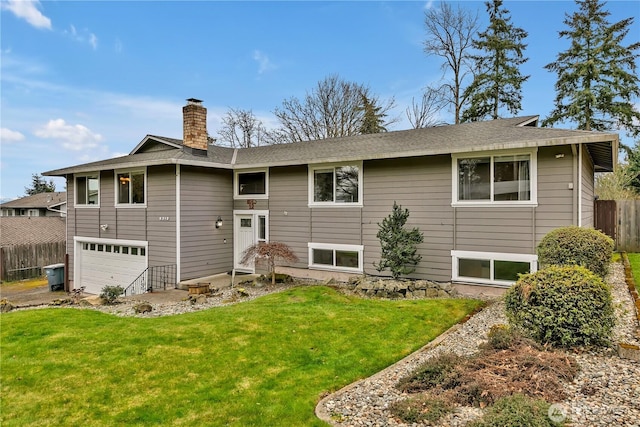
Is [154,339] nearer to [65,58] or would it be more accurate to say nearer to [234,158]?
[234,158]

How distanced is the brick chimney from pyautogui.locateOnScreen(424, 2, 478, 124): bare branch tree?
16.7 m

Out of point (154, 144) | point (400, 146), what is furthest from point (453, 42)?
point (154, 144)

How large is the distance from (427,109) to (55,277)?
23160 mm

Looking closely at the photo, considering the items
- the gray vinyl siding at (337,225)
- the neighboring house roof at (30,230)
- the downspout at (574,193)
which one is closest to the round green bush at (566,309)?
the downspout at (574,193)

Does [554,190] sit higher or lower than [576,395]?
higher

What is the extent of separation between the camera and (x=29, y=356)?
5.33 m

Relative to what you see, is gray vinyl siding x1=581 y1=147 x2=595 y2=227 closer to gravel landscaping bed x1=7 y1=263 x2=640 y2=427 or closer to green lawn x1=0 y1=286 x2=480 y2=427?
gravel landscaping bed x1=7 y1=263 x2=640 y2=427

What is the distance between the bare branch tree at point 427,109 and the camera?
24.3 m

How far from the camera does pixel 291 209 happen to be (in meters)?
12.1

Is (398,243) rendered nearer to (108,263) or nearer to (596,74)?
(108,263)

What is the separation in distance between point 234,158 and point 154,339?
9096mm

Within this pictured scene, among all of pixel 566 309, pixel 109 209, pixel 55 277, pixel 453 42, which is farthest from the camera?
pixel 453 42

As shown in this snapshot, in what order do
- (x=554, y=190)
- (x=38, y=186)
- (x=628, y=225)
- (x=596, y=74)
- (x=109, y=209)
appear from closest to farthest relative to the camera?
(x=554, y=190) → (x=109, y=209) → (x=628, y=225) → (x=596, y=74) → (x=38, y=186)

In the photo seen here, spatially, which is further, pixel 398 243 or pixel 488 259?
pixel 398 243
